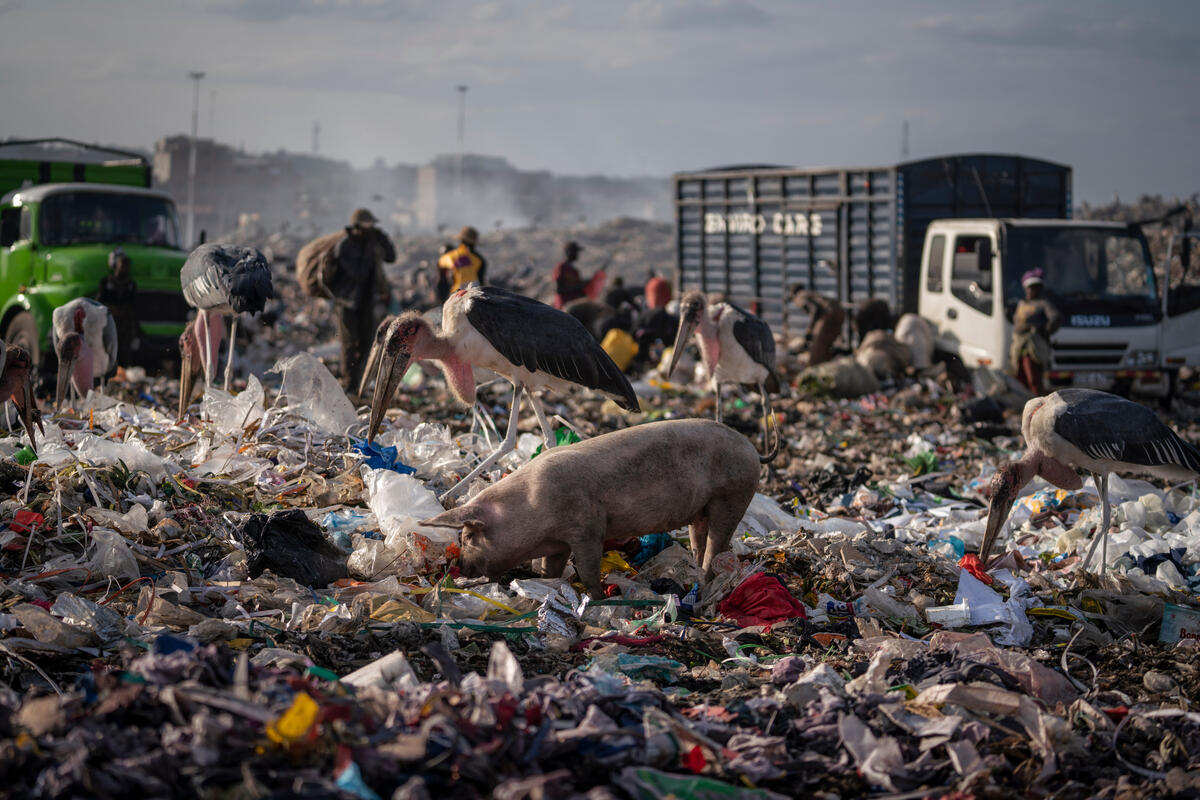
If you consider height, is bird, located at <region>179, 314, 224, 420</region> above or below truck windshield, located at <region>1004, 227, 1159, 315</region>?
below

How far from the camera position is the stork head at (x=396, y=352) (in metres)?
6.59

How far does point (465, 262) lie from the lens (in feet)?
45.1

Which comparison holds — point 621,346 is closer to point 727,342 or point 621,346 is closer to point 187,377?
point 727,342

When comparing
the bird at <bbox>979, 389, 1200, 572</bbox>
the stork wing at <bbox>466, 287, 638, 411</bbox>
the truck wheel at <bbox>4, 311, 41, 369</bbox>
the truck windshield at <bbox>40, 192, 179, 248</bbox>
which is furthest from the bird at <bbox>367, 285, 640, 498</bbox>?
the truck windshield at <bbox>40, 192, 179, 248</bbox>

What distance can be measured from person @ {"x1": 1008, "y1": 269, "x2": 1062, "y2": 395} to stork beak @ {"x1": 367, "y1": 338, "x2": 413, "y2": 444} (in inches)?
311

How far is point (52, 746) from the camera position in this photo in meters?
3.23

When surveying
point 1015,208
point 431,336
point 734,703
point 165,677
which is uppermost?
point 1015,208

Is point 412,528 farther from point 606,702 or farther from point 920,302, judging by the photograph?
point 920,302

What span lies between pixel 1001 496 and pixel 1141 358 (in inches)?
288

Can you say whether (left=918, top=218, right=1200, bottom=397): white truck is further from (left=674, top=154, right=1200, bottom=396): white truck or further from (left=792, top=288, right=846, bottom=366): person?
(left=792, top=288, right=846, bottom=366): person

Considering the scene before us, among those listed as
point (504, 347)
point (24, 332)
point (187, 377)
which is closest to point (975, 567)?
point (504, 347)

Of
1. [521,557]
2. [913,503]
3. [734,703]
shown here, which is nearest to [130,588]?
[521,557]

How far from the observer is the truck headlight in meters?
12.8

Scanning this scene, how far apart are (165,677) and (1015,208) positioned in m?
14.1
